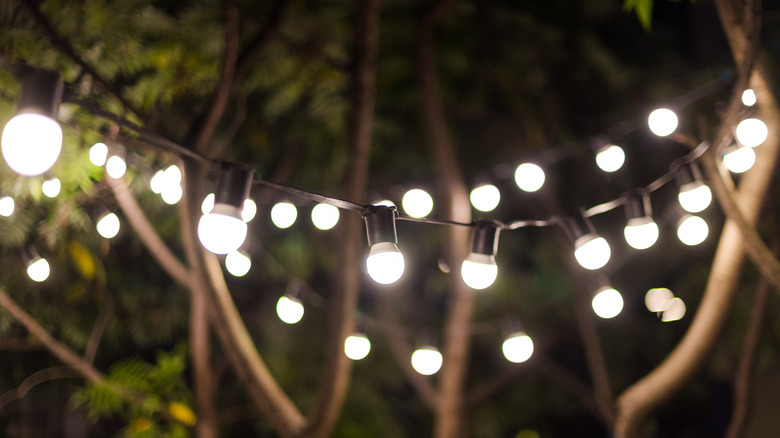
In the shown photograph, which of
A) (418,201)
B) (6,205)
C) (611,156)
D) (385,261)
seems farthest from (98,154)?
(611,156)

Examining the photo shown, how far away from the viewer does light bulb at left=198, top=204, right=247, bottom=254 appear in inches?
45.4

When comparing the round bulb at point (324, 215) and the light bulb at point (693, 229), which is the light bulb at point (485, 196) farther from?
the light bulb at point (693, 229)

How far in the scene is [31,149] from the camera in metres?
0.87

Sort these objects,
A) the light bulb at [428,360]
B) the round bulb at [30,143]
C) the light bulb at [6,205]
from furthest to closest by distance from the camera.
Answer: the light bulb at [428,360]
the light bulb at [6,205]
the round bulb at [30,143]

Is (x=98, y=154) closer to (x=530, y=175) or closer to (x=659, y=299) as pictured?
(x=530, y=175)

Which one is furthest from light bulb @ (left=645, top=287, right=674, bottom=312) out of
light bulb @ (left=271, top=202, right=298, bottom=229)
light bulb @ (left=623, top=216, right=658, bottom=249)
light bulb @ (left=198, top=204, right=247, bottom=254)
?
light bulb @ (left=198, top=204, right=247, bottom=254)

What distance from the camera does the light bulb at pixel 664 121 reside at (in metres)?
2.04

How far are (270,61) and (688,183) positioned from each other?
2.09m

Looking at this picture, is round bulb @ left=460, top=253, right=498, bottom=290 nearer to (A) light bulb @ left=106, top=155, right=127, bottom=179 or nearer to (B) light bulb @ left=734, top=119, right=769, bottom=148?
(B) light bulb @ left=734, top=119, right=769, bottom=148

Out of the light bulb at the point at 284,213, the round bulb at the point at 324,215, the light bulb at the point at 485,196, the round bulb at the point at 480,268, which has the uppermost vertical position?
the light bulb at the point at 485,196

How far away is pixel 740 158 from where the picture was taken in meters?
2.07

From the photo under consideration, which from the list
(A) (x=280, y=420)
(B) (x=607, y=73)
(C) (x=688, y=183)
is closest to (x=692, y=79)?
(B) (x=607, y=73)

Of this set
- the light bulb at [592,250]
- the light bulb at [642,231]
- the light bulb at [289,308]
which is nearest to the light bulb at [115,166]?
the light bulb at [289,308]

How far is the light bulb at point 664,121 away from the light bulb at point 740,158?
0.90 feet
